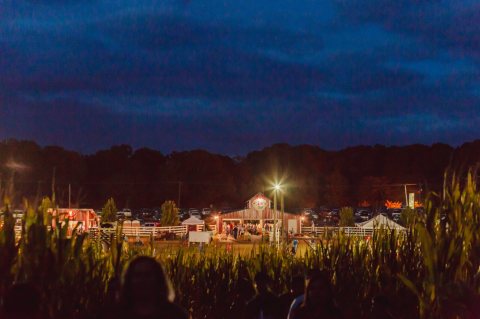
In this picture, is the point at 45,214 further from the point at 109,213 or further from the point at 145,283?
the point at 109,213

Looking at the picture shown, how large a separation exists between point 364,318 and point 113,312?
207 inches

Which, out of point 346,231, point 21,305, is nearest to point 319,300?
point 21,305

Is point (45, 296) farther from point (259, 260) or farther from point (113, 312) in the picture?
point (259, 260)

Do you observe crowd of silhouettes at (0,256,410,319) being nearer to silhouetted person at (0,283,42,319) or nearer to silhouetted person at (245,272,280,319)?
silhouetted person at (0,283,42,319)

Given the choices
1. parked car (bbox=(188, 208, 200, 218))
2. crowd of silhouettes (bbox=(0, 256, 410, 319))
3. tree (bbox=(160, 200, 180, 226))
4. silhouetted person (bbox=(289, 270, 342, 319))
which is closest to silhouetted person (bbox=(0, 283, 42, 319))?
crowd of silhouettes (bbox=(0, 256, 410, 319))

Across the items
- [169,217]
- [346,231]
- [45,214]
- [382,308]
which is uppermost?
[169,217]

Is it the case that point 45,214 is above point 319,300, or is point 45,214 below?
above

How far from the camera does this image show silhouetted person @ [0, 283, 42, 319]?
4.15 meters

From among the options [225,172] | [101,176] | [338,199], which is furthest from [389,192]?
[101,176]

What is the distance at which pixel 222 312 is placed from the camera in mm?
10109

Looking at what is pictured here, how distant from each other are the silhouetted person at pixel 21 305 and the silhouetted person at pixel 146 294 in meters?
0.82

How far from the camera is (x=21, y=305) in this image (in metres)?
4.15

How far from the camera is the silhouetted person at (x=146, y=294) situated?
361 cm

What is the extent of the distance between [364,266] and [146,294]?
6.22 metres
